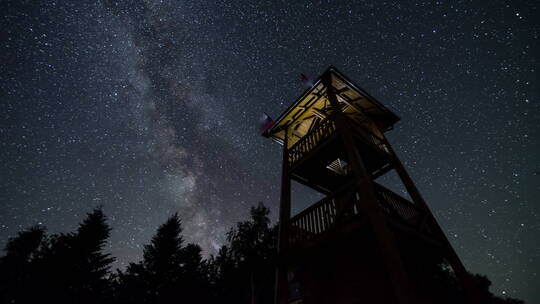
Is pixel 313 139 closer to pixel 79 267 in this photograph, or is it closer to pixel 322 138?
pixel 322 138

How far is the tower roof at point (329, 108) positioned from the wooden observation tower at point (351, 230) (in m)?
0.07

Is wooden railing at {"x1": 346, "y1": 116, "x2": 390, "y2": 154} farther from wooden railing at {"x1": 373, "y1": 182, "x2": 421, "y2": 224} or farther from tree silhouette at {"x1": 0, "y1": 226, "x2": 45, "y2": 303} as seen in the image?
tree silhouette at {"x1": 0, "y1": 226, "x2": 45, "y2": 303}

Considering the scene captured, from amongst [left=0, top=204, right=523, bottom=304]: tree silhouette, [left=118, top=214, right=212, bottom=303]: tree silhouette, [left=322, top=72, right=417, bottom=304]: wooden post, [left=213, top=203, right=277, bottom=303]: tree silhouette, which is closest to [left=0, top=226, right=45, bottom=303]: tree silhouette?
[left=0, top=204, right=523, bottom=304]: tree silhouette

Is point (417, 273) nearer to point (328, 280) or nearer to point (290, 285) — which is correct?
point (328, 280)

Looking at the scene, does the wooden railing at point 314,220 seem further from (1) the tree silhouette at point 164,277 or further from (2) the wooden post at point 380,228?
(1) the tree silhouette at point 164,277

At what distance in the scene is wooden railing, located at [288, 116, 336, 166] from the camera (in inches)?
338

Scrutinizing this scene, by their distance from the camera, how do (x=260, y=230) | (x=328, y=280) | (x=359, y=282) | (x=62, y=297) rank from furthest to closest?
(x=260, y=230) → (x=62, y=297) → (x=328, y=280) → (x=359, y=282)

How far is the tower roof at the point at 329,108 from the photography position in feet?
32.8

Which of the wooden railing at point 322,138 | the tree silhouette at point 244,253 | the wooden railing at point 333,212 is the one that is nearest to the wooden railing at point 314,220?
the wooden railing at point 333,212

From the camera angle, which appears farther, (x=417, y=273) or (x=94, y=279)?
(x=94, y=279)

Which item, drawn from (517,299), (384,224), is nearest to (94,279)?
(384,224)

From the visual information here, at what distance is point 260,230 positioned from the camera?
32031 millimetres

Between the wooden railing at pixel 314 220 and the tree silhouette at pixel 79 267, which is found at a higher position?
the tree silhouette at pixel 79 267

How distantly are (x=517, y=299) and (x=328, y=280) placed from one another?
59386mm
